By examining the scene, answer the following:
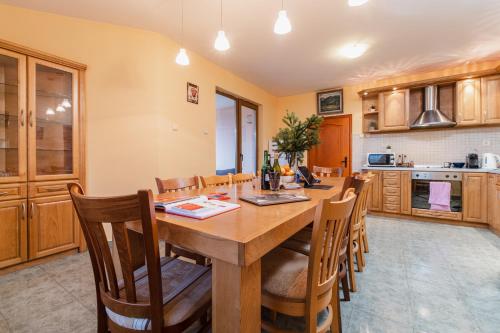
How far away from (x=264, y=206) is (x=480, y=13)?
3.34 m

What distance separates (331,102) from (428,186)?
7.98ft

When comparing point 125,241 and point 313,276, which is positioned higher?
point 125,241

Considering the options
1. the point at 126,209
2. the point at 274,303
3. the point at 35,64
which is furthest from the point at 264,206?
the point at 35,64

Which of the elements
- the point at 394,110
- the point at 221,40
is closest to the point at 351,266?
the point at 221,40

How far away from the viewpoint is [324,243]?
3.01 feet

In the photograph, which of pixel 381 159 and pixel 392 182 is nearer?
pixel 392 182

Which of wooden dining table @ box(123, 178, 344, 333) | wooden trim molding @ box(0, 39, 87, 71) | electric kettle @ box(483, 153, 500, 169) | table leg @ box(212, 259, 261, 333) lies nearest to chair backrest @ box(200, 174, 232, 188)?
wooden dining table @ box(123, 178, 344, 333)

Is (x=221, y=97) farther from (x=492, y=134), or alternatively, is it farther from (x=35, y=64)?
(x=492, y=134)

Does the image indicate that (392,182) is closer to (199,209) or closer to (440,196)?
(440,196)

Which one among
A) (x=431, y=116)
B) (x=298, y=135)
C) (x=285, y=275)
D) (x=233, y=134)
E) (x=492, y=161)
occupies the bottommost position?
(x=285, y=275)

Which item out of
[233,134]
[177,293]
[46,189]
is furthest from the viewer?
[233,134]

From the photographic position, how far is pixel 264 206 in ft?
3.67

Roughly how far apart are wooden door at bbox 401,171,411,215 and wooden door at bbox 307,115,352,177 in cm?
108

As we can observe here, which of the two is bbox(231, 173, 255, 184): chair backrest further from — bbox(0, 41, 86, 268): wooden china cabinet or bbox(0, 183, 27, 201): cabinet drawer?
bbox(0, 183, 27, 201): cabinet drawer
